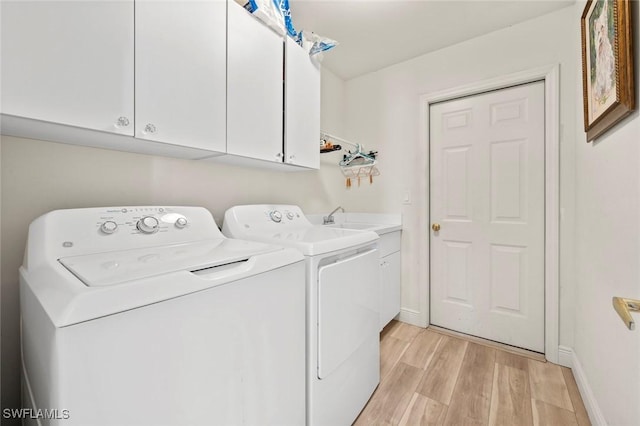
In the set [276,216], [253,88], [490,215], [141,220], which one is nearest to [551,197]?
[490,215]

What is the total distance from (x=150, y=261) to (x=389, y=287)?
1929mm

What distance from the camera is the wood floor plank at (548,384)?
150 centimetres

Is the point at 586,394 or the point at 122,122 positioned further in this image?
the point at 586,394

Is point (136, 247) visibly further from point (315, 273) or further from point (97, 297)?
point (315, 273)

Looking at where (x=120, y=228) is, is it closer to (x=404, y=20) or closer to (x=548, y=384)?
(x=404, y=20)

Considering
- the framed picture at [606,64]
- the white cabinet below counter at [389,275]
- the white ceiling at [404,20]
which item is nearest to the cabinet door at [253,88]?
the white ceiling at [404,20]

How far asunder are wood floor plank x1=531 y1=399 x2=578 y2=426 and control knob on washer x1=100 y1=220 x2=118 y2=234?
218 centimetres

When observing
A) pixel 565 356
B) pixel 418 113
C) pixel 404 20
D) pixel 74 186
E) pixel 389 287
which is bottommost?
pixel 565 356

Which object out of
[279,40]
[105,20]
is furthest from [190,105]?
[279,40]

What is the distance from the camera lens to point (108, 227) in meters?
1.00

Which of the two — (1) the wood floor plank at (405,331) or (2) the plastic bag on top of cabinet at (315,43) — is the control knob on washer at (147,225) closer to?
(2) the plastic bag on top of cabinet at (315,43)

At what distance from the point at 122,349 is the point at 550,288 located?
97.0 inches

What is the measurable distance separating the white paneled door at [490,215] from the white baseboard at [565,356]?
0.42ft

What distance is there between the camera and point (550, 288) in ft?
6.16
